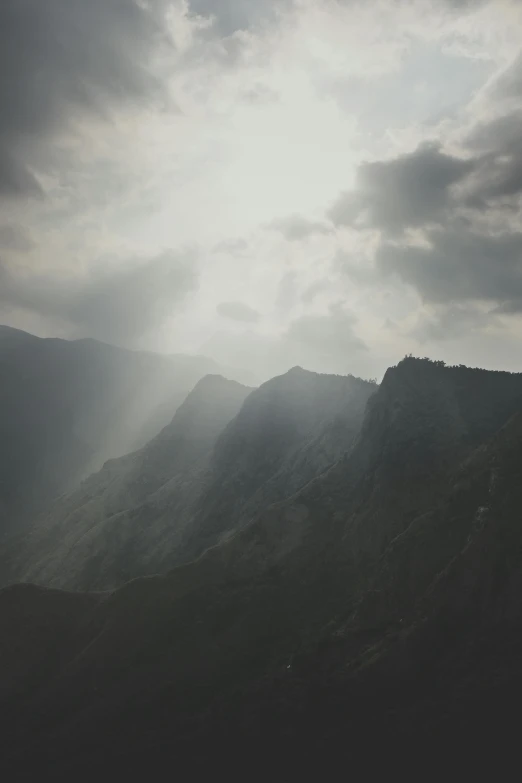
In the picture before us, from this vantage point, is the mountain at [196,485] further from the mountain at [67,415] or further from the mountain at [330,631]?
the mountain at [67,415]

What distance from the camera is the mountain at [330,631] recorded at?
23938 mm

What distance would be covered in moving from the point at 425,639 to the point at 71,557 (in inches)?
2300

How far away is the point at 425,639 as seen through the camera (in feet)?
87.2

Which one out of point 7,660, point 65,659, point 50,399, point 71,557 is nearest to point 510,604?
point 65,659

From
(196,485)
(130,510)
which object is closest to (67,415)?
(130,510)

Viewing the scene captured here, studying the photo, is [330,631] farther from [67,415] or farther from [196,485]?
[67,415]

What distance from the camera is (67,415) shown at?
601 feet

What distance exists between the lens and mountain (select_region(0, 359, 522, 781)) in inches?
942

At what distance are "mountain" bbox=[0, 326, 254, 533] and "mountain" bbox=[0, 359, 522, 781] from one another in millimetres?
115365

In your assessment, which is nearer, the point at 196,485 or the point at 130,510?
the point at 196,485

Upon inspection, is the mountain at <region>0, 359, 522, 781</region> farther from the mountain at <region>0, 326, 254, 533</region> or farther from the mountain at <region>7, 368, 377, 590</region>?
the mountain at <region>0, 326, 254, 533</region>

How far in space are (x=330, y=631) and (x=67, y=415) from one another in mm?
169863

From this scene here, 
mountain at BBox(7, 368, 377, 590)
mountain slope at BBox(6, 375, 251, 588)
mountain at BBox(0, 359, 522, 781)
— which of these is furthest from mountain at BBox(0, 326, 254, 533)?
mountain at BBox(0, 359, 522, 781)

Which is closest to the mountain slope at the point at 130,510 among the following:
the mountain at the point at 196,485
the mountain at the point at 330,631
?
the mountain at the point at 196,485
